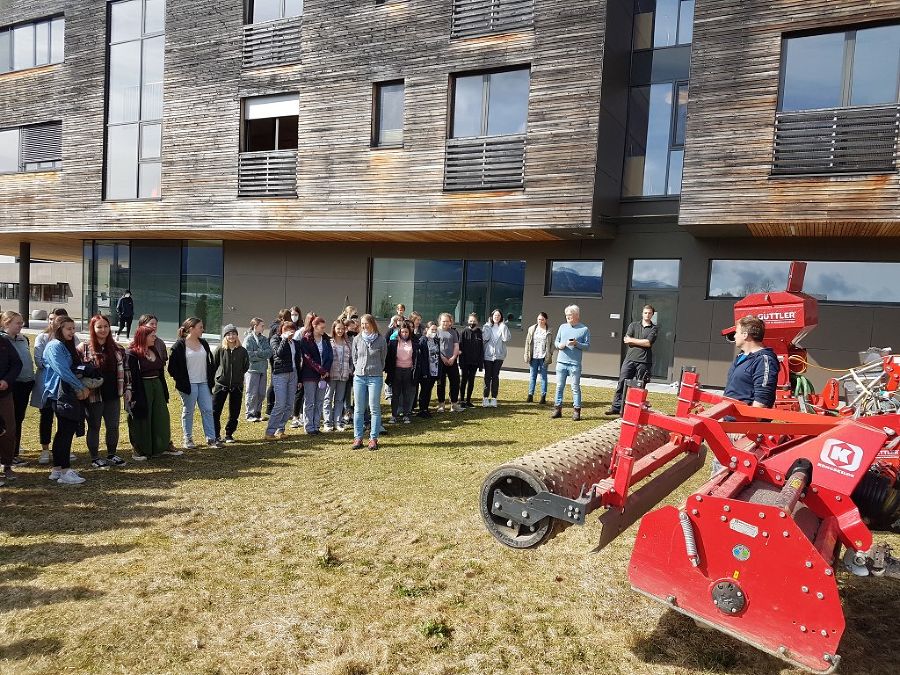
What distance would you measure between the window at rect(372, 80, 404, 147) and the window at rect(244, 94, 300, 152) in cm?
249

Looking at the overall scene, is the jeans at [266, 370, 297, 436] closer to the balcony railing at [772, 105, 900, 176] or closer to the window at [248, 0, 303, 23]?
the balcony railing at [772, 105, 900, 176]

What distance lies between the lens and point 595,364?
1477cm

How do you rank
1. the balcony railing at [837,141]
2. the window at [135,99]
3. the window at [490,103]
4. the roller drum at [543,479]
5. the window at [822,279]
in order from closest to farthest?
the roller drum at [543,479]
the balcony railing at [837,141]
the window at [822,279]
the window at [490,103]
the window at [135,99]

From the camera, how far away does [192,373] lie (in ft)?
23.5

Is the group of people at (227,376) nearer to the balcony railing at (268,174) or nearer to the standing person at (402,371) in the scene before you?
the standing person at (402,371)

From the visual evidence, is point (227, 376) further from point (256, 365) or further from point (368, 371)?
point (368, 371)

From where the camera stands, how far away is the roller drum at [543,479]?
9.04 ft

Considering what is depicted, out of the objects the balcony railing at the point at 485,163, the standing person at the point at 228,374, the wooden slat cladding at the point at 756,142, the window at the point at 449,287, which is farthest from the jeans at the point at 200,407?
the wooden slat cladding at the point at 756,142

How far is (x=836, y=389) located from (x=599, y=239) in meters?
7.78

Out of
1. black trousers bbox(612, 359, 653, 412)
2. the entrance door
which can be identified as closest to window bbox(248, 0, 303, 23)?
the entrance door

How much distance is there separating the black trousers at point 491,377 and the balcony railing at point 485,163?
4836 millimetres

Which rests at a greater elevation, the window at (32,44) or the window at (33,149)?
the window at (32,44)

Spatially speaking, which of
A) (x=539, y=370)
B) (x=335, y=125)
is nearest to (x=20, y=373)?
(x=539, y=370)

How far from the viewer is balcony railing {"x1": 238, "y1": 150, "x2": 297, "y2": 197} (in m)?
15.9
